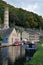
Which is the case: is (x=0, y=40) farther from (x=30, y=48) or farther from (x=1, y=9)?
(x=1, y=9)

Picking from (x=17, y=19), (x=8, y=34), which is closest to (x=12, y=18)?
(x=17, y=19)

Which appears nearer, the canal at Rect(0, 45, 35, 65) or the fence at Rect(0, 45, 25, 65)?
the canal at Rect(0, 45, 35, 65)

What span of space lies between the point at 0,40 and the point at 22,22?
53955mm

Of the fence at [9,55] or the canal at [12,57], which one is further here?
the fence at [9,55]

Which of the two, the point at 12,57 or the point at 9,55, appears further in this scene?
the point at 9,55

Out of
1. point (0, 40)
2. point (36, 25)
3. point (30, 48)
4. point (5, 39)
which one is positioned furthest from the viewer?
point (36, 25)

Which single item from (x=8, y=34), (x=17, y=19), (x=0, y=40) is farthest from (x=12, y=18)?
(x=0, y=40)

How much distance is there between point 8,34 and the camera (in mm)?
71812

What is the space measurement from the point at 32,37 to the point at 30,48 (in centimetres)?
4218

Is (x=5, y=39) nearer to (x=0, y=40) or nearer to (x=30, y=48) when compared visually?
(x=0, y=40)

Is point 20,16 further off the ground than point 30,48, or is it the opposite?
point 20,16

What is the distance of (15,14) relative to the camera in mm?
121688

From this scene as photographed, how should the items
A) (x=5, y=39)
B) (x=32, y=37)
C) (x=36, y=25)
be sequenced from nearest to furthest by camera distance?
(x=5, y=39), (x=32, y=37), (x=36, y=25)

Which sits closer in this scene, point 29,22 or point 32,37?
point 32,37
